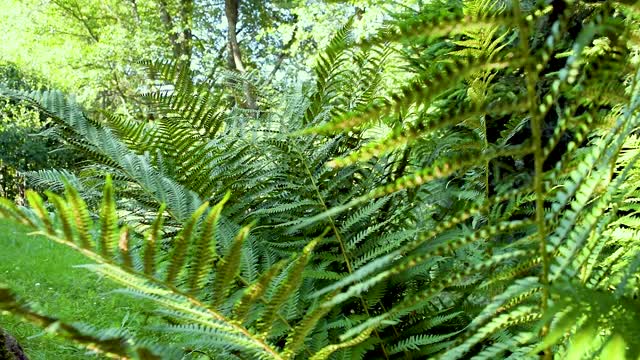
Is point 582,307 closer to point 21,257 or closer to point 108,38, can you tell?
point 21,257

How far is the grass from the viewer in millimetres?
4902

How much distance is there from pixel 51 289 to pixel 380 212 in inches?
254

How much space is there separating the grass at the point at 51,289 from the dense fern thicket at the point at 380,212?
12.5 feet

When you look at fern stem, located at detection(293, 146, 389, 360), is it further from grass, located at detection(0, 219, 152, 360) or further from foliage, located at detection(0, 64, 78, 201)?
foliage, located at detection(0, 64, 78, 201)

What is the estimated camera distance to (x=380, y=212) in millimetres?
1176

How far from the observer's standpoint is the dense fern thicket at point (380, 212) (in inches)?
18.3

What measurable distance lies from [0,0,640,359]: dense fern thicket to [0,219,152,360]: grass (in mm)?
3795

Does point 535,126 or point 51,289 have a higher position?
point 535,126

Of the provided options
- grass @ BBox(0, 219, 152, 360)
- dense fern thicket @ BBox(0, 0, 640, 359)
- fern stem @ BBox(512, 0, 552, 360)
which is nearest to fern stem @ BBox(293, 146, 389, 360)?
dense fern thicket @ BBox(0, 0, 640, 359)

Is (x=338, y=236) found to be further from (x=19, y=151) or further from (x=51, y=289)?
(x=19, y=151)

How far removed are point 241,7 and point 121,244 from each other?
22.4 metres

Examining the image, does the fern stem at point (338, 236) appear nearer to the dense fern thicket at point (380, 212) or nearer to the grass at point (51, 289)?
the dense fern thicket at point (380, 212)

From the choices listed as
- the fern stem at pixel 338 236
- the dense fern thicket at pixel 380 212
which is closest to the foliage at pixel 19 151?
the dense fern thicket at pixel 380 212

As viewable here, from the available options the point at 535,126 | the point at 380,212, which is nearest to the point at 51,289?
the point at 380,212
